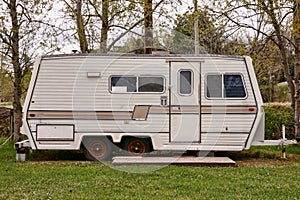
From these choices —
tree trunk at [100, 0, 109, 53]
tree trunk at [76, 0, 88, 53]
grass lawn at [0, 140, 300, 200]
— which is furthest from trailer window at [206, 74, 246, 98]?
tree trunk at [76, 0, 88, 53]

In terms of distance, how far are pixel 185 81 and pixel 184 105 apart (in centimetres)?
58

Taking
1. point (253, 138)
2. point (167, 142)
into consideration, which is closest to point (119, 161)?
point (167, 142)

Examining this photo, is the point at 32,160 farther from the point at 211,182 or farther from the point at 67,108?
the point at 211,182

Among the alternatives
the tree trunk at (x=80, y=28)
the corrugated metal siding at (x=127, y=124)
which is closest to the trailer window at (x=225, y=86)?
the corrugated metal siding at (x=127, y=124)

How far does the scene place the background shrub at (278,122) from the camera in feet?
53.6

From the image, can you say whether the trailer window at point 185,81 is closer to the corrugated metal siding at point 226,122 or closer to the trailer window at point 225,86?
the trailer window at point 225,86

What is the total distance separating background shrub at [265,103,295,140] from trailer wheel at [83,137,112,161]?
7.54m

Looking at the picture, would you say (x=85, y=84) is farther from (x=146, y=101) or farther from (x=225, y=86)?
(x=225, y=86)

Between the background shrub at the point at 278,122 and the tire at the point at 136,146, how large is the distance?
684cm

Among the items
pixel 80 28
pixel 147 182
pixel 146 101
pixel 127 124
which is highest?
pixel 80 28

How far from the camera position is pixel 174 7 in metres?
13.6

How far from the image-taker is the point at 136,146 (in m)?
11.1

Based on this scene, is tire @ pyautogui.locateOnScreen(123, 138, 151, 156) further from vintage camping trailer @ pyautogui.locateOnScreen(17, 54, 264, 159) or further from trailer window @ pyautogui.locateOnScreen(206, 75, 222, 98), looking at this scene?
trailer window @ pyautogui.locateOnScreen(206, 75, 222, 98)

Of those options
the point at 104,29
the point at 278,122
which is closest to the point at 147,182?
the point at 104,29
